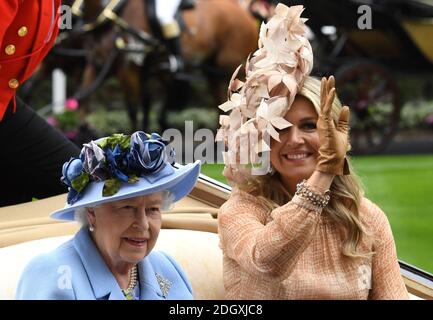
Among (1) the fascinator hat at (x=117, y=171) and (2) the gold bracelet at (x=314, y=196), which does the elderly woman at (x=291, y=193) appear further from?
(1) the fascinator hat at (x=117, y=171)

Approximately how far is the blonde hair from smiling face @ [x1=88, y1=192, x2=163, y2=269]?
0.31m

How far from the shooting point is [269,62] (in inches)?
83.0

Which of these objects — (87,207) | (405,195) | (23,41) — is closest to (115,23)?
(405,195)

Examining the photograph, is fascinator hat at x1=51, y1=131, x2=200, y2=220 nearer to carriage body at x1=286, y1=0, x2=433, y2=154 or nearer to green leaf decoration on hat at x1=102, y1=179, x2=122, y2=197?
green leaf decoration on hat at x1=102, y1=179, x2=122, y2=197

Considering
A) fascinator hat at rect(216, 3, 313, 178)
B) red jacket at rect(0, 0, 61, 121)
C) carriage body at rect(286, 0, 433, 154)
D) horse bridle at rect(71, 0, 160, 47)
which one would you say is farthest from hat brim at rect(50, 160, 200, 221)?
horse bridle at rect(71, 0, 160, 47)

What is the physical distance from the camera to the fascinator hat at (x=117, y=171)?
72.7 inches

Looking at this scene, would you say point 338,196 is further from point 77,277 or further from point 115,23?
point 115,23

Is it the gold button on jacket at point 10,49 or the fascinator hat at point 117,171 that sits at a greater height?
the gold button on jacket at point 10,49

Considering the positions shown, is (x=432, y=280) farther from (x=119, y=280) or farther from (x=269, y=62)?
(x=119, y=280)

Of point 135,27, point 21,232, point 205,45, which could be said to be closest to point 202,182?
point 21,232

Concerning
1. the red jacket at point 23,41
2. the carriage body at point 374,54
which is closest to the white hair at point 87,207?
the red jacket at point 23,41

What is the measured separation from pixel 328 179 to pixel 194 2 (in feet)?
26.4

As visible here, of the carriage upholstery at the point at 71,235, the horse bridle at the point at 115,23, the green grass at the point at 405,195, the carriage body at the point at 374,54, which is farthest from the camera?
the horse bridle at the point at 115,23
